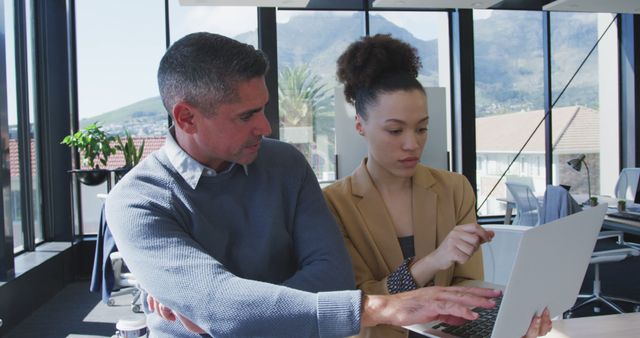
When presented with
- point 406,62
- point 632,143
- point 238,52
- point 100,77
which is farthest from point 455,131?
point 238,52

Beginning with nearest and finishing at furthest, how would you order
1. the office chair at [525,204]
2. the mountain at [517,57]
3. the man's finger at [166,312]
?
the man's finger at [166,312] → the office chair at [525,204] → the mountain at [517,57]

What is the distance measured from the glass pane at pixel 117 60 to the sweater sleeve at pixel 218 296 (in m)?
5.09

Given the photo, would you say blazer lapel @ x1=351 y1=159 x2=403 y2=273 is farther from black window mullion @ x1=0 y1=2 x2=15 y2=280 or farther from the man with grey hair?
black window mullion @ x1=0 y1=2 x2=15 y2=280

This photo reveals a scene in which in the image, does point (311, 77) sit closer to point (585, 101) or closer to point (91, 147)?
point (91, 147)

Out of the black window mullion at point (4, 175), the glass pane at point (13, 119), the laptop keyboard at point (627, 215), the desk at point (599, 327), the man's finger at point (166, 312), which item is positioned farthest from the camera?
the glass pane at point (13, 119)

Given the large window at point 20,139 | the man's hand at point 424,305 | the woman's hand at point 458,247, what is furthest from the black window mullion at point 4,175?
the man's hand at point 424,305

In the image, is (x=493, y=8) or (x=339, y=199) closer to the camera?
(x=339, y=199)

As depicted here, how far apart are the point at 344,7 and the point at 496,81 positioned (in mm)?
2216

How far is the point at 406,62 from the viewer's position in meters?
1.61

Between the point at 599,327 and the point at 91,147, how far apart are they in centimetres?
496

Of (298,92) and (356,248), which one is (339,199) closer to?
(356,248)

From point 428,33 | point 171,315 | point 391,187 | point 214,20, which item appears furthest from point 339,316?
point 428,33

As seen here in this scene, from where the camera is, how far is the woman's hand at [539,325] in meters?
1.07

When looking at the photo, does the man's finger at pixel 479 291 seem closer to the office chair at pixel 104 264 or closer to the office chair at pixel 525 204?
the office chair at pixel 104 264
